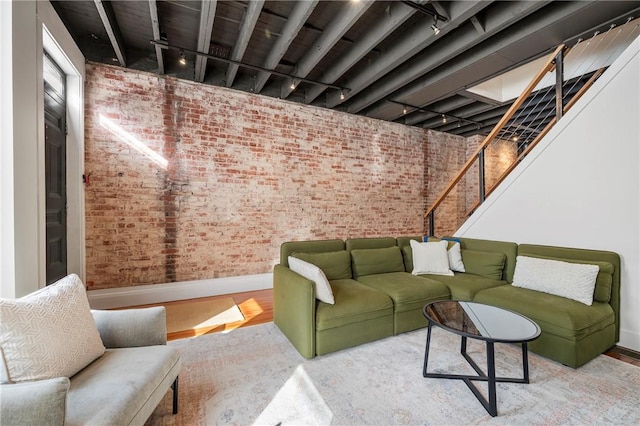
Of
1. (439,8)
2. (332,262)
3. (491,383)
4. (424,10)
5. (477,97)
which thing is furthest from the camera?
(477,97)

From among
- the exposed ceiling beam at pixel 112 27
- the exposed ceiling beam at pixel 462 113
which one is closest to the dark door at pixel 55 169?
the exposed ceiling beam at pixel 112 27

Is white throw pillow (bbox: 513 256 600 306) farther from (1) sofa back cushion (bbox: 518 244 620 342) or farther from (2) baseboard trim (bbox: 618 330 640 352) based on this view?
(2) baseboard trim (bbox: 618 330 640 352)

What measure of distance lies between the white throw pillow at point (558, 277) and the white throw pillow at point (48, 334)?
357 centimetres

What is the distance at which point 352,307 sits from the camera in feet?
8.11

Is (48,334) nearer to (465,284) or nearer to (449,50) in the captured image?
(465,284)

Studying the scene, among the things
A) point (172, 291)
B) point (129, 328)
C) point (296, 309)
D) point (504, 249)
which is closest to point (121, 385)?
point (129, 328)

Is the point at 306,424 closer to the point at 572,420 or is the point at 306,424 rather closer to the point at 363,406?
the point at 363,406

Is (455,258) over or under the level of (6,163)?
under

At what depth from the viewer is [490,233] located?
372cm

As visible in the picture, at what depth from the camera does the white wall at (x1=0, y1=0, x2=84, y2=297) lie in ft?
5.75

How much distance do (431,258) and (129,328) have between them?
3.11 meters

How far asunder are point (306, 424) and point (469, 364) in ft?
4.60

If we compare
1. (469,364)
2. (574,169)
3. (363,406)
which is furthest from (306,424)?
(574,169)

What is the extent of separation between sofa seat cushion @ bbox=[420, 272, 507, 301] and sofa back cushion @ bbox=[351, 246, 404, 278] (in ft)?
1.33
